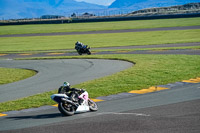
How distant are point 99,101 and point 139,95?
204 cm

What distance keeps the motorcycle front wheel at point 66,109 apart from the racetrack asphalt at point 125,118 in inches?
9.1

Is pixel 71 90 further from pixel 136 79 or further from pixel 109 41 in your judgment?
pixel 109 41

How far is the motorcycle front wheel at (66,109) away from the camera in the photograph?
46.7 feet

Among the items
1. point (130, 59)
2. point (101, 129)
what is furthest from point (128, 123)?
point (130, 59)

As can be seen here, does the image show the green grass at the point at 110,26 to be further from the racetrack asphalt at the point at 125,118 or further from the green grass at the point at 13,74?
the racetrack asphalt at the point at 125,118

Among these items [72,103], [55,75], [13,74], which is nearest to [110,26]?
[13,74]

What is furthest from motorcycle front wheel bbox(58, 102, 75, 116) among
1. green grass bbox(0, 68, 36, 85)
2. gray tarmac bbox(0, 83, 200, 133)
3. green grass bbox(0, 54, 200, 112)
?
green grass bbox(0, 68, 36, 85)

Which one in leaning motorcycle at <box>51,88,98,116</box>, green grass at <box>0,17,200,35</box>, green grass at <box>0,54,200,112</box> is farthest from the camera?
green grass at <box>0,17,200,35</box>

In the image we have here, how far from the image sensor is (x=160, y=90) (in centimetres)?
1931

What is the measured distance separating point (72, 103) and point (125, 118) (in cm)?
203

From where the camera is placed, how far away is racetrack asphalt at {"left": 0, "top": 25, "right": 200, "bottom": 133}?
12305 millimetres

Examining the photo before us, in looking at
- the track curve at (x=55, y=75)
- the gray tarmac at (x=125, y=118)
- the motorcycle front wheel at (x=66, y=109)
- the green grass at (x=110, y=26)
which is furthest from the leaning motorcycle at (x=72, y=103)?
the green grass at (x=110, y=26)

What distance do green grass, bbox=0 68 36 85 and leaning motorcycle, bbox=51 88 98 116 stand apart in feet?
39.4

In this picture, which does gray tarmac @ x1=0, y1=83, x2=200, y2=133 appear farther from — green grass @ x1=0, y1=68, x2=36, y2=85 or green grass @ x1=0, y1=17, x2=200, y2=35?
green grass @ x1=0, y1=17, x2=200, y2=35
